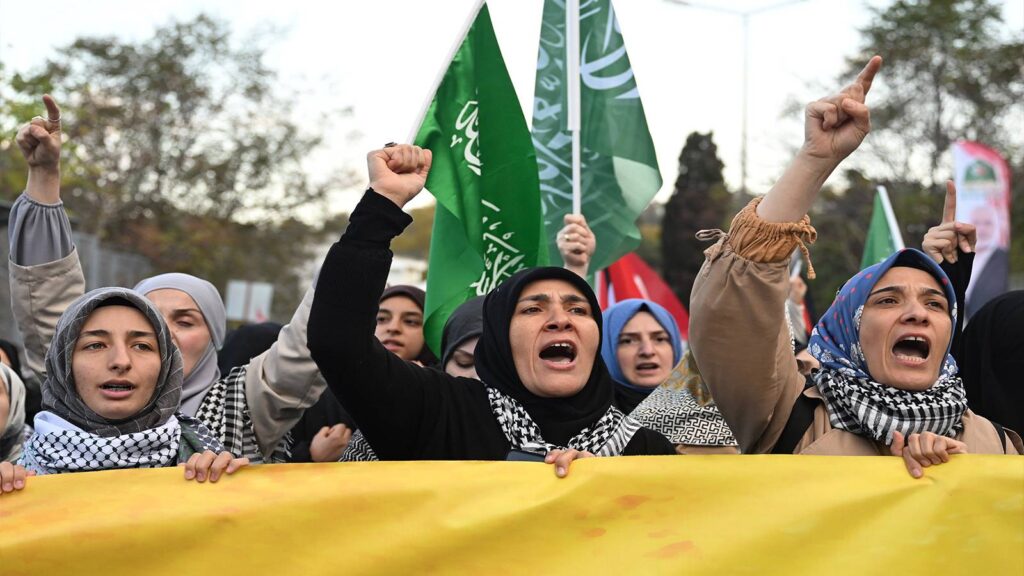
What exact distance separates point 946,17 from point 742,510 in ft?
93.9

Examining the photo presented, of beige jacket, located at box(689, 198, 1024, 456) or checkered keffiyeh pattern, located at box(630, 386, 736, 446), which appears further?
checkered keffiyeh pattern, located at box(630, 386, 736, 446)

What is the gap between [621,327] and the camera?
15.5 ft

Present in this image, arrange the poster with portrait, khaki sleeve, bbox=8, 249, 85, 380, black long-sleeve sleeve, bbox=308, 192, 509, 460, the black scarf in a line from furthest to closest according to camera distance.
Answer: the poster with portrait → khaki sleeve, bbox=8, 249, 85, 380 → the black scarf → black long-sleeve sleeve, bbox=308, 192, 509, 460

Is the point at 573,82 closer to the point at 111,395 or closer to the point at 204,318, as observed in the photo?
the point at 204,318

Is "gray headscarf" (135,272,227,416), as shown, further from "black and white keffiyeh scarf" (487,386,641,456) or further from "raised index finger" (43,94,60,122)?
"black and white keffiyeh scarf" (487,386,641,456)

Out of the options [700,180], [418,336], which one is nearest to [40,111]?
[418,336]

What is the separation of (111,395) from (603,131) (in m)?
2.87

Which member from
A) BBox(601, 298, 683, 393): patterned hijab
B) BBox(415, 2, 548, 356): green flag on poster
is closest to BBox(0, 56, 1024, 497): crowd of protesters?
BBox(415, 2, 548, 356): green flag on poster

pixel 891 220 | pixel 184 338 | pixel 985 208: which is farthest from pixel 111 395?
pixel 985 208

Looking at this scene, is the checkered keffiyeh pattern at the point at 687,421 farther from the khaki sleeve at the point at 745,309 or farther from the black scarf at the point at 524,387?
the khaki sleeve at the point at 745,309

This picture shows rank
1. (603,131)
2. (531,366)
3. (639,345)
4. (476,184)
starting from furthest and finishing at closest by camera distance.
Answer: (603,131)
(639,345)
(476,184)
(531,366)

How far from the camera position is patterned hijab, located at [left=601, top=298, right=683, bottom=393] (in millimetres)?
4711

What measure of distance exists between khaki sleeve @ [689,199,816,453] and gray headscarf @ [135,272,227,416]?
1597mm

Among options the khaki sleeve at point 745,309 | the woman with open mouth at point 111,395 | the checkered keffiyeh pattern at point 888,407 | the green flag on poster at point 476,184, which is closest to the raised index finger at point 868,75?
the khaki sleeve at point 745,309
